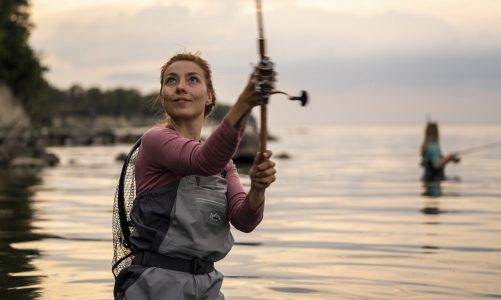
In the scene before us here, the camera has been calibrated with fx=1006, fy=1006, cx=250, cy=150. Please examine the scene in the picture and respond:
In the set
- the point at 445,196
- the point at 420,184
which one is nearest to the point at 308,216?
the point at 445,196

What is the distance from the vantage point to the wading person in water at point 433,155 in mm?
22125

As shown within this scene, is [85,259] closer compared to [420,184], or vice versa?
[85,259]

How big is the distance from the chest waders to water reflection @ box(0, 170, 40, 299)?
362cm

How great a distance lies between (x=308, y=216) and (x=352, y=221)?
1.06 meters

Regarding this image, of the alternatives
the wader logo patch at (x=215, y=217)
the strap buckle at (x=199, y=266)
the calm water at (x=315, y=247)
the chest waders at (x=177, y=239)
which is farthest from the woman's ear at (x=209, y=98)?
the calm water at (x=315, y=247)

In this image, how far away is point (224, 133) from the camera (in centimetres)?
414

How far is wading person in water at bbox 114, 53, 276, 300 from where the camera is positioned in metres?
4.62

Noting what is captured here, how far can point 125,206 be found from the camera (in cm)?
502

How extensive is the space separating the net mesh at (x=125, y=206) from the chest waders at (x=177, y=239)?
0.49 feet

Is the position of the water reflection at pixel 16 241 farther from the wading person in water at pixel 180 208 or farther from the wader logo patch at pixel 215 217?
the wader logo patch at pixel 215 217

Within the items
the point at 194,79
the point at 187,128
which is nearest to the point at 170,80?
the point at 194,79

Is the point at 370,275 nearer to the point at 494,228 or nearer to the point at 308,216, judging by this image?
the point at 494,228

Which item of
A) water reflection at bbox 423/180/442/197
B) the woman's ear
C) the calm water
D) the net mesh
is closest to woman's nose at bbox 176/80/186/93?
the woman's ear

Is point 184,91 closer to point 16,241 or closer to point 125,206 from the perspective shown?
point 125,206
